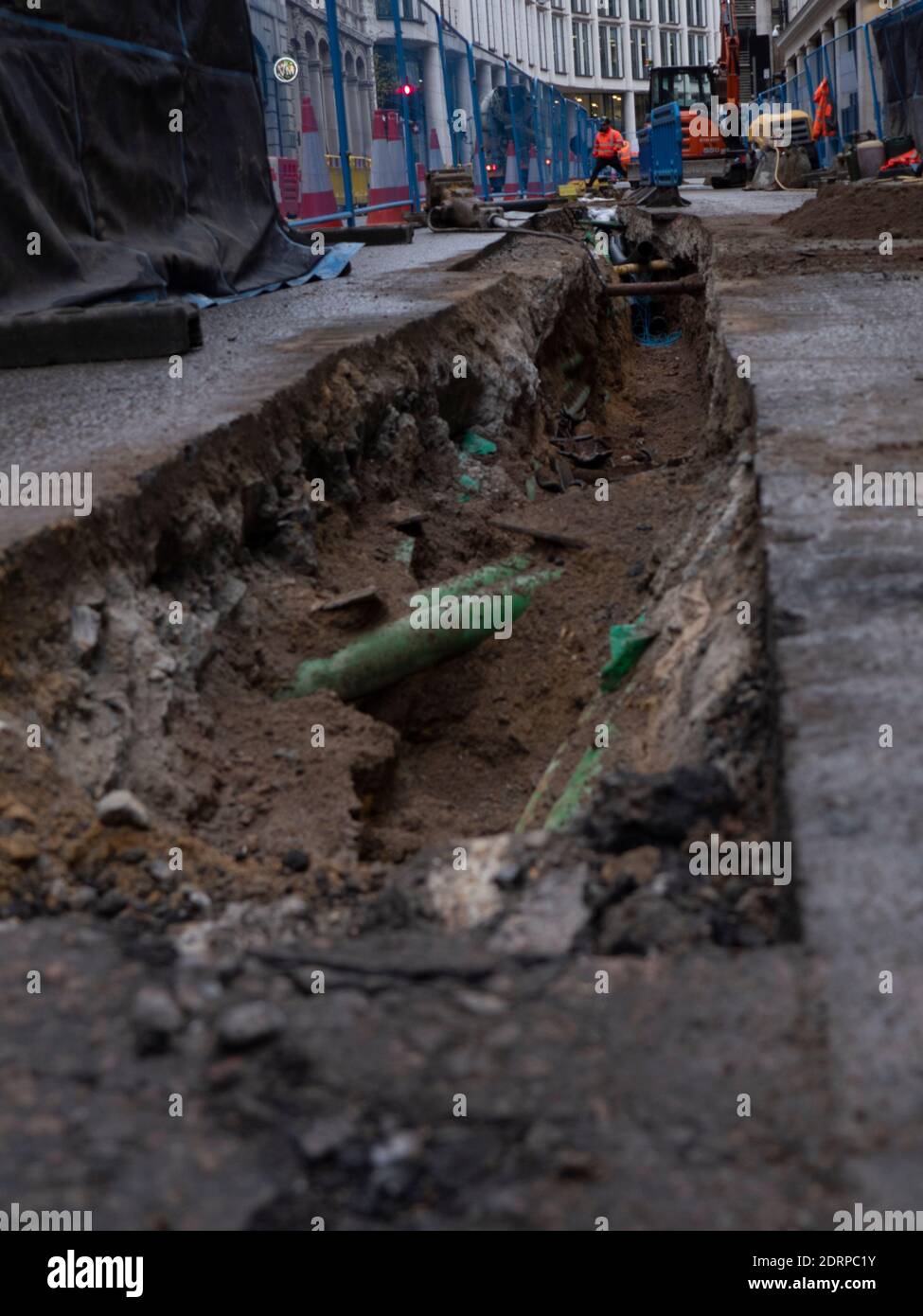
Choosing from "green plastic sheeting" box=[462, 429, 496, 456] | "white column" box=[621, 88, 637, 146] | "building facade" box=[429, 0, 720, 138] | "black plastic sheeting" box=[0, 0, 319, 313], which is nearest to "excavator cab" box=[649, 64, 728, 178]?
"building facade" box=[429, 0, 720, 138]

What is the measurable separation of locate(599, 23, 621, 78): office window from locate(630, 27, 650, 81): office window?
5.11 ft

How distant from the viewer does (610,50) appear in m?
68.1

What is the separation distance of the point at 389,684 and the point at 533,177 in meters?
23.0

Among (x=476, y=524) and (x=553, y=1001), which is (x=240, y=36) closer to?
(x=476, y=524)

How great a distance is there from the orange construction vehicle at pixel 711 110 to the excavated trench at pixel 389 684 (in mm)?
21446

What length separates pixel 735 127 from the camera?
27578mm

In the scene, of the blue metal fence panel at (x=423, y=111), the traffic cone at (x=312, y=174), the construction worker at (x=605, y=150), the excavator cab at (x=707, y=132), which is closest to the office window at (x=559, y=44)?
the excavator cab at (x=707, y=132)

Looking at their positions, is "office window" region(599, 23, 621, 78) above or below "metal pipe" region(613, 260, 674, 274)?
above

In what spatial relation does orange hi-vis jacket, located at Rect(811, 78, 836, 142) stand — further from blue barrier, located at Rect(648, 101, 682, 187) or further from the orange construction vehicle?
blue barrier, located at Rect(648, 101, 682, 187)

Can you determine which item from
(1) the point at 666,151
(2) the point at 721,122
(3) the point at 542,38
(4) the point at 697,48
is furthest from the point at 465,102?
(4) the point at 697,48

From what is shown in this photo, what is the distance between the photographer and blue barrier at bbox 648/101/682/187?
61.3 feet

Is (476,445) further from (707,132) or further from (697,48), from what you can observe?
(697,48)

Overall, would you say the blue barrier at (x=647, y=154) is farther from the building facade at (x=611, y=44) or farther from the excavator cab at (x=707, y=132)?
the building facade at (x=611, y=44)

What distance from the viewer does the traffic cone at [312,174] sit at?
11344 millimetres
